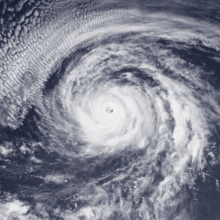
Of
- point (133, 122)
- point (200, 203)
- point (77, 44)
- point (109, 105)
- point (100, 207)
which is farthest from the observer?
point (109, 105)

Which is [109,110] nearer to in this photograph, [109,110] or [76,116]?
[109,110]

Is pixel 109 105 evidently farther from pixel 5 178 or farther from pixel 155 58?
pixel 5 178

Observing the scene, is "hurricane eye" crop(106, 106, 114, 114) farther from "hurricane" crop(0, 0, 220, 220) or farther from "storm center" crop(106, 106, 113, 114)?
"hurricane" crop(0, 0, 220, 220)

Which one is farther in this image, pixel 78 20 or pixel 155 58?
pixel 155 58

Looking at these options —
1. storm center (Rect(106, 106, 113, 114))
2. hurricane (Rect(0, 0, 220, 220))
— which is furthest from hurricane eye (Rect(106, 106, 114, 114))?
hurricane (Rect(0, 0, 220, 220))

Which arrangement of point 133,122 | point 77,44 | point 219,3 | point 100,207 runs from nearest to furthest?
1. point 219,3
2. point 100,207
3. point 77,44
4. point 133,122

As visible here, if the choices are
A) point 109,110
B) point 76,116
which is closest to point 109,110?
point 109,110

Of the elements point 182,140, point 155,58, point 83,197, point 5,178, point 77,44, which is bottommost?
point 83,197

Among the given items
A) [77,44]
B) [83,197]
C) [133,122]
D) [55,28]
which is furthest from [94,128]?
[55,28]

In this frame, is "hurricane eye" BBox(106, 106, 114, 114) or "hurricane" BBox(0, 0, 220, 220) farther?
"hurricane eye" BBox(106, 106, 114, 114)
